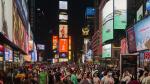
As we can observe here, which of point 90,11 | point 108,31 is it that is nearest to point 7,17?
point 108,31

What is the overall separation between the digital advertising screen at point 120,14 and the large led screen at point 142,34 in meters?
40.2

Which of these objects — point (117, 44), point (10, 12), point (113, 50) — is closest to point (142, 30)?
point (10, 12)

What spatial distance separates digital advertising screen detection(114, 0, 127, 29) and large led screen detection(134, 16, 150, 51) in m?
40.2

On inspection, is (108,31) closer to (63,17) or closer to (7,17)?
(7,17)

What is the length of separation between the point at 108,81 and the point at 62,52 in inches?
5508

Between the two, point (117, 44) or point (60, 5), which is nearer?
point (117, 44)

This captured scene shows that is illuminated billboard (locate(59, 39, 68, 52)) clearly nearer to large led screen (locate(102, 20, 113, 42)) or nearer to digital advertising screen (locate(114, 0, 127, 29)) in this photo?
large led screen (locate(102, 20, 113, 42))

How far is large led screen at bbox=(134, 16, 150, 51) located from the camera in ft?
85.1

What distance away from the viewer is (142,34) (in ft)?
92.5

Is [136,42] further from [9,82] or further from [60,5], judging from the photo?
[60,5]

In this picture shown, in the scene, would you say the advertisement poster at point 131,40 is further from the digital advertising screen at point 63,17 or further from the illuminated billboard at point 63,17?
the digital advertising screen at point 63,17

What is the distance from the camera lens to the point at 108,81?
20609 millimetres

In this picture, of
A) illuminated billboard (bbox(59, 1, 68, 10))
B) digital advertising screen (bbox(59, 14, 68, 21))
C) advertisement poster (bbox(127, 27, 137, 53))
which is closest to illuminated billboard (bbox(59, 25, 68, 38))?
digital advertising screen (bbox(59, 14, 68, 21))

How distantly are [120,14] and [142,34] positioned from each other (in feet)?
144
